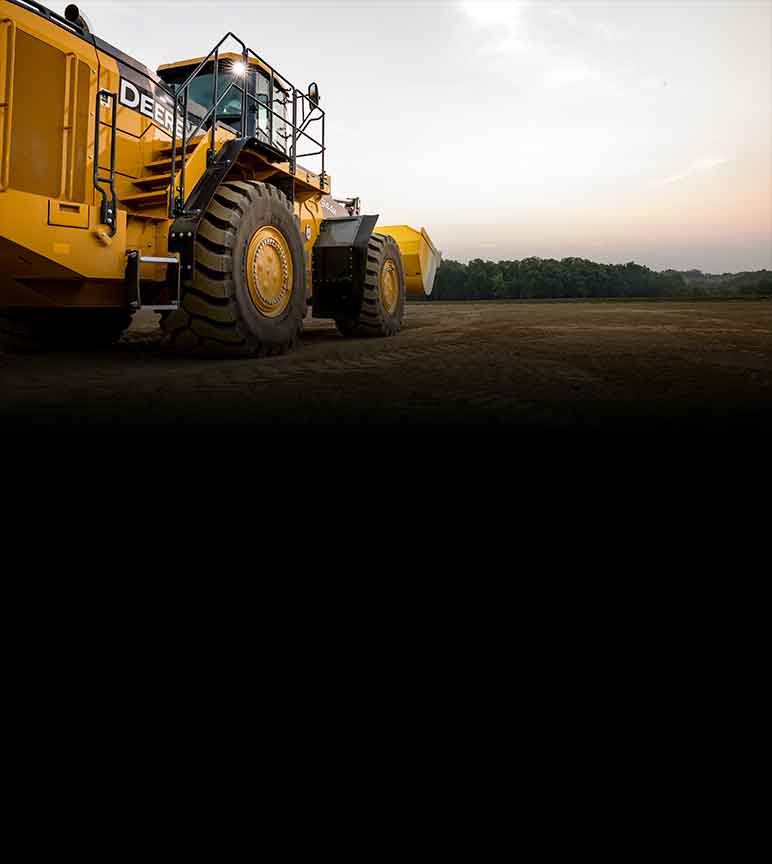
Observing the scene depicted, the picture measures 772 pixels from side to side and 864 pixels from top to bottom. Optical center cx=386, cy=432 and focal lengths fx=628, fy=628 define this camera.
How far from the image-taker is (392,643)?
4.13 ft

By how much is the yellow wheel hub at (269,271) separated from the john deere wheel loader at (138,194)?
2 centimetres

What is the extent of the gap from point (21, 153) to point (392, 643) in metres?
5.16

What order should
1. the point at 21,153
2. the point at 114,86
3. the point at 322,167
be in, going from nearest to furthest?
the point at 21,153
the point at 114,86
the point at 322,167

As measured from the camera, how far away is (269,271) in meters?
6.39

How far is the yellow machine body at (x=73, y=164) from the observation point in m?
4.68

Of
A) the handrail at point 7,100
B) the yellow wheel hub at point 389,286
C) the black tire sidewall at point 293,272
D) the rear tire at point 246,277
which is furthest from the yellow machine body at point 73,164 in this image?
the yellow wheel hub at point 389,286

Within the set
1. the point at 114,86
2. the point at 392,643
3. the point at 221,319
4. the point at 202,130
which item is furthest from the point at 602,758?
the point at 202,130

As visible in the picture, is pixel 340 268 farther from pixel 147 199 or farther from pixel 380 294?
pixel 147 199

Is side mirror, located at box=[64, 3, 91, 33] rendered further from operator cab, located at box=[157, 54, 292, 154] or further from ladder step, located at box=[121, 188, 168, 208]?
operator cab, located at box=[157, 54, 292, 154]

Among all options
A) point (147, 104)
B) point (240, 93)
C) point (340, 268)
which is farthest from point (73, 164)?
point (340, 268)

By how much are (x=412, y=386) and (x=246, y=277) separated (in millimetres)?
2442

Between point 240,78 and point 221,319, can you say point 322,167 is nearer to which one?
point 240,78

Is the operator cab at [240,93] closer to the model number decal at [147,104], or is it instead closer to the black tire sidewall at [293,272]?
the model number decal at [147,104]

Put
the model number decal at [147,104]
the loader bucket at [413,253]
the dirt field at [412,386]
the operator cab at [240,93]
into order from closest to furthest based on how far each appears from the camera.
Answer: the dirt field at [412,386]
the model number decal at [147,104]
the operator cab at [240,93]
the loader bucket at [413,253]
